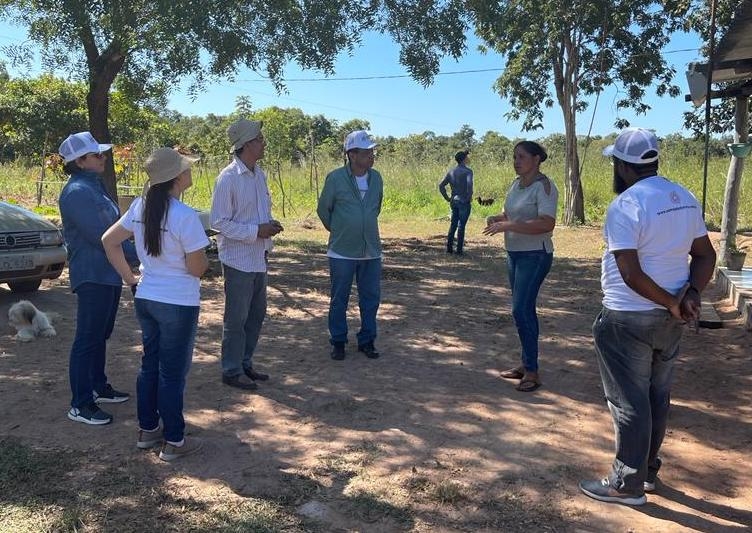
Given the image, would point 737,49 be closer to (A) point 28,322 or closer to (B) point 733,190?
(B) point 733,190

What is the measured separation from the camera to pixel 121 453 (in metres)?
3.70

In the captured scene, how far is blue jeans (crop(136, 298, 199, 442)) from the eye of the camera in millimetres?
3416

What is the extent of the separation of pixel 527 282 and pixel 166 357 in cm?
240

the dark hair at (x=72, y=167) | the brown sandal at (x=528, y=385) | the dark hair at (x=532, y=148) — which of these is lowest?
the brown sandal at (x=528, y=385)

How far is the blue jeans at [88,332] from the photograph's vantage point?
3998mm

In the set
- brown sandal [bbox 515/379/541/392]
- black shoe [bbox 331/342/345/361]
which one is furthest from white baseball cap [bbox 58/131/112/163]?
brown sandal [bbox 515/379/541/392]

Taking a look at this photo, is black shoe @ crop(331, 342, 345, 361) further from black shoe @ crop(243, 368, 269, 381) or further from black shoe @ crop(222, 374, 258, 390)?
black shoe @ crop(222, 374, 258, 390)

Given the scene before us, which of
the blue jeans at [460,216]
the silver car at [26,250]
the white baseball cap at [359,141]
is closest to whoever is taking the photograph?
the white baseball cap at [359,141]

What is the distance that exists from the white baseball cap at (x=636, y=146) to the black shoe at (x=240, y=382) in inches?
116

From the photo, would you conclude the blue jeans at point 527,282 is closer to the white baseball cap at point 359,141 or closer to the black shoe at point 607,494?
the white baseball cap at point 359,141

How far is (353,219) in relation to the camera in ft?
17.2

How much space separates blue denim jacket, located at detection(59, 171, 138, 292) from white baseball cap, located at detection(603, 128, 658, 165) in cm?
281

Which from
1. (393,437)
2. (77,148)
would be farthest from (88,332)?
(393,437)

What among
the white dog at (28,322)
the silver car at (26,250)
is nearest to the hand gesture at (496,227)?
the white dog at (28,322)
